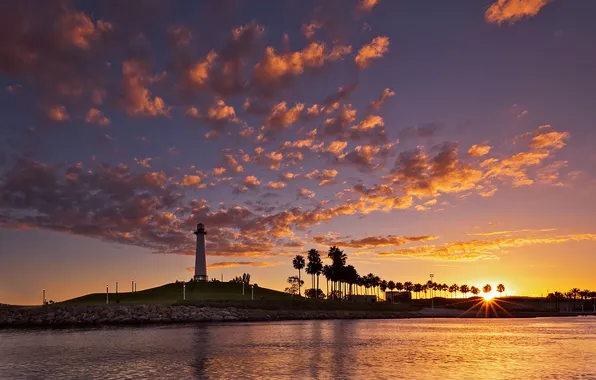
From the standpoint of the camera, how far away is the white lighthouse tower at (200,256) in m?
191

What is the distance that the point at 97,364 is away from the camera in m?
44.2

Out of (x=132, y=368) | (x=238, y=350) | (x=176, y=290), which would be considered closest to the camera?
(x=132, y=368)

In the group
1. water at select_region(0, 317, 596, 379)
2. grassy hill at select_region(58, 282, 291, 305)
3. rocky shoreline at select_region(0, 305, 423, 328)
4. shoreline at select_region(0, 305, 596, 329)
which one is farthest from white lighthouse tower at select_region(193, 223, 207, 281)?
water at select_region(0, 317, 596, 379)

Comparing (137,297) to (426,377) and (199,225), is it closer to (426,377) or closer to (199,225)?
(199,225)

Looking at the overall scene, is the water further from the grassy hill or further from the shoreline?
the grassy hill

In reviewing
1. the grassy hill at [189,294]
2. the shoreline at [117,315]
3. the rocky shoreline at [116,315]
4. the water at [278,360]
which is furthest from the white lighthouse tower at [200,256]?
the water at [278,360]

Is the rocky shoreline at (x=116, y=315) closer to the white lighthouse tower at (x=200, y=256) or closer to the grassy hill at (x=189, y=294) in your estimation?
the grassy hill at (x=189, y=294)

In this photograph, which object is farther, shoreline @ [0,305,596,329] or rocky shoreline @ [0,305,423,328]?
rocky shoreline @ [0,305,423,328]

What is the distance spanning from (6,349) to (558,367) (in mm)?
57420

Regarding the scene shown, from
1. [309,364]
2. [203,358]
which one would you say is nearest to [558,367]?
[309,364]

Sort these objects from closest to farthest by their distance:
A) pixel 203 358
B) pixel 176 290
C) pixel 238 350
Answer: pixel 203 358
pixel 238 350
pixel 176 290

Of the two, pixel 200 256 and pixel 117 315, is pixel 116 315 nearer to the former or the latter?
pixel 117 315

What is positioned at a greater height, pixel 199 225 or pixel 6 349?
pixel 199 225

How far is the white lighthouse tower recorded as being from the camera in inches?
7525
